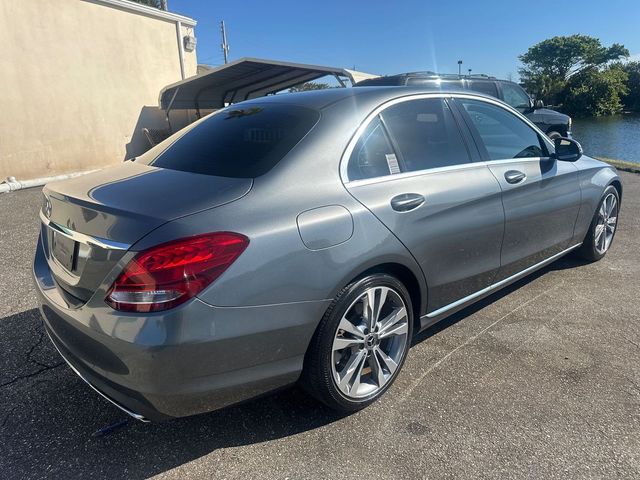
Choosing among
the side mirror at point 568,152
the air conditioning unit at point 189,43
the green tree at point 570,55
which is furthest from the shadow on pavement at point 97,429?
the green tree at point 570,55

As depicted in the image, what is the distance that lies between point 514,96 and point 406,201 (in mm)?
9935

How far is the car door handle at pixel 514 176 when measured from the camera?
3.22m

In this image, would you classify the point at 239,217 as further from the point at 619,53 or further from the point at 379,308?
the point at 619,53

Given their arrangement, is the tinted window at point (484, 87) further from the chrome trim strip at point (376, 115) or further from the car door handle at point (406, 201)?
the car door handle at point (406, 201)

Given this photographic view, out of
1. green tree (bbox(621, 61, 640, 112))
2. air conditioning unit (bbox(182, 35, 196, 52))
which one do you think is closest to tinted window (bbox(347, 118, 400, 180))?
air conditioning unit (bbox(182, 35, 196, 52))

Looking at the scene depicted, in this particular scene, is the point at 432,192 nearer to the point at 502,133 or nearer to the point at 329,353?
the point at 329,353

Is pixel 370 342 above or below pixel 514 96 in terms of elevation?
below

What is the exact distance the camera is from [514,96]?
10961 millimetres

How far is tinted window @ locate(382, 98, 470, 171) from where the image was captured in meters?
2.69

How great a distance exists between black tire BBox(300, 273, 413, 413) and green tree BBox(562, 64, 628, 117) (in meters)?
56.9

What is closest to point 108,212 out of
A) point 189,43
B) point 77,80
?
point 77,80

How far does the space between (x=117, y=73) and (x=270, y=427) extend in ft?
38.7

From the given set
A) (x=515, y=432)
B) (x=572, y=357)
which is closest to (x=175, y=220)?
(x=515, y=432)

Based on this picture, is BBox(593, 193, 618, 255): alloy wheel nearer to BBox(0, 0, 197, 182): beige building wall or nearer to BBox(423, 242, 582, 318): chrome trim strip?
BBox(423, 242, 582, 318): chrome trim strip
